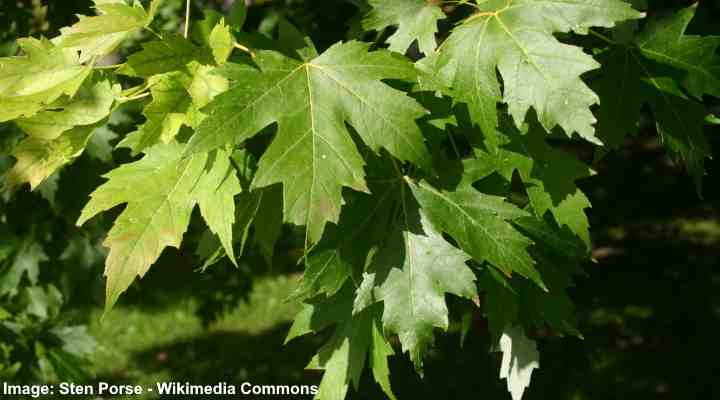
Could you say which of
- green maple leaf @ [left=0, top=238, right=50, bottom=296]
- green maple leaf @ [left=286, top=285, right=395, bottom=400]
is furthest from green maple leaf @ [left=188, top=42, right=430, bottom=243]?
green maple leaf @ [left=0, top=238, right=50, bottom=296]

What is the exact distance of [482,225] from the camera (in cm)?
155

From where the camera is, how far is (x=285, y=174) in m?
1.36

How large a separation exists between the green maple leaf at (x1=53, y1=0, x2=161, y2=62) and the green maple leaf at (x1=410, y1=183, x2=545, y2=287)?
0.64m

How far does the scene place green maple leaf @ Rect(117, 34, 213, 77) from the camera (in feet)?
4.58

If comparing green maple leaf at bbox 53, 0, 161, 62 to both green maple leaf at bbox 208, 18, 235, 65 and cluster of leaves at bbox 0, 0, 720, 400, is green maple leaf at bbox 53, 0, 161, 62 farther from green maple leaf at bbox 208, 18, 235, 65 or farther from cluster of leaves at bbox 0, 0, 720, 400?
green maple leaf at bbox 208, 18, 235, 65

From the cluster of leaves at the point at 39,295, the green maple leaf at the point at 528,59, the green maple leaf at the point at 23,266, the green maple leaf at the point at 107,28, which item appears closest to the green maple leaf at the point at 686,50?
the green maple leaf at the point at 528,59

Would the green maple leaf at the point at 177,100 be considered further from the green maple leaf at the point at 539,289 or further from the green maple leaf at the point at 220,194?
the green maple leaf at the point at 539,289

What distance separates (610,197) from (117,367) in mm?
5412

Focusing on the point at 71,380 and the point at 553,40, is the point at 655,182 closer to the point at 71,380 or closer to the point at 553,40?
the point at 71,380

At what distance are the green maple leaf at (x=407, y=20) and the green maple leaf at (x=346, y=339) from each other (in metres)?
0.54

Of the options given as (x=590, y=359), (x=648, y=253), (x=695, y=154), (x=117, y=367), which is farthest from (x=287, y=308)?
(x=695, y=154)

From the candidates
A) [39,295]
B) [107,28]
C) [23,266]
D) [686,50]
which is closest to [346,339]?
[107,28]

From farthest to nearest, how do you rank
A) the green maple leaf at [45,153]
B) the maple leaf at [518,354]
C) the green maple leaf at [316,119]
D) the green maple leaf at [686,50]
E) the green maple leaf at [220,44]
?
1. the maple leaf at [518,354]
2. the green maple leaf at [686,50]
3. the green maple leaf at [45,153]
4. the green maple leaf at [220,44]
5. the green maple leaf at [316,119]

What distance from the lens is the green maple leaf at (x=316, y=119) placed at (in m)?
1.35
